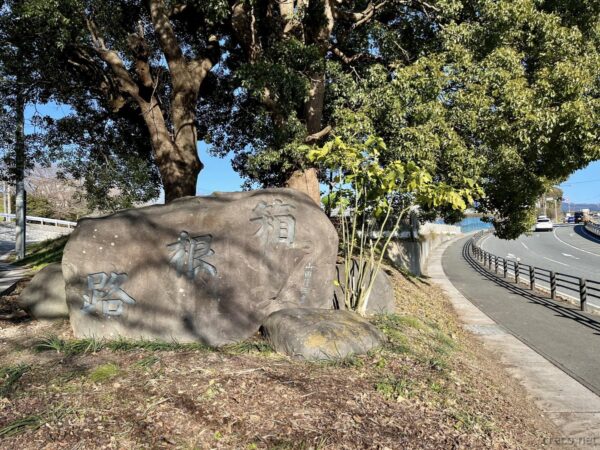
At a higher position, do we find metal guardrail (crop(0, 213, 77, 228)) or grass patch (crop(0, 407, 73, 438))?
metal guardrail (crop(0, 213, 77, 228))

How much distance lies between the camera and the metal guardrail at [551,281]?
12.9 meters

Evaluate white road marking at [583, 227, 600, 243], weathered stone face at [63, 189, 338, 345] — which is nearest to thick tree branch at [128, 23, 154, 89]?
weathered stone face at [63, 189, 338, 345]

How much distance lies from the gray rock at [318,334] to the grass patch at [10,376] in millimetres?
2704

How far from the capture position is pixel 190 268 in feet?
19.5

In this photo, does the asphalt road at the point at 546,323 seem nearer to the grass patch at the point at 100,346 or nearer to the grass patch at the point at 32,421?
the grass patch at the point at 100,346

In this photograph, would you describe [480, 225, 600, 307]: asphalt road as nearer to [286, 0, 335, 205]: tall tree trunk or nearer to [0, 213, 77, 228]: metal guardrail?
[286, 0, 335, 205]: tall tree trunk

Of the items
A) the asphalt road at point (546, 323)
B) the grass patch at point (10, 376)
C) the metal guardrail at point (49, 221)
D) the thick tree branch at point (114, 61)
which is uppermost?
the thick tree branch at point (114, 61)

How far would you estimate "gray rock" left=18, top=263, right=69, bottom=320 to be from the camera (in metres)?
6.75

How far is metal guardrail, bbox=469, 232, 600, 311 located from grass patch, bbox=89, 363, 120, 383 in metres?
11.3

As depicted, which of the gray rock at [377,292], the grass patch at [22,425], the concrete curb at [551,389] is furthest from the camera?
the gray rock at [377,292]

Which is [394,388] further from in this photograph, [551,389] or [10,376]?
[10,376]

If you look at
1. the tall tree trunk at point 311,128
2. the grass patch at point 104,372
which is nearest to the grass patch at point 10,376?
the grass patch at point 104,372

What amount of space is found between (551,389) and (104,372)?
20.0 feet

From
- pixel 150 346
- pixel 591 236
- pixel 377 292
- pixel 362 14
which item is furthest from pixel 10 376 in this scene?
pixel 591 236
